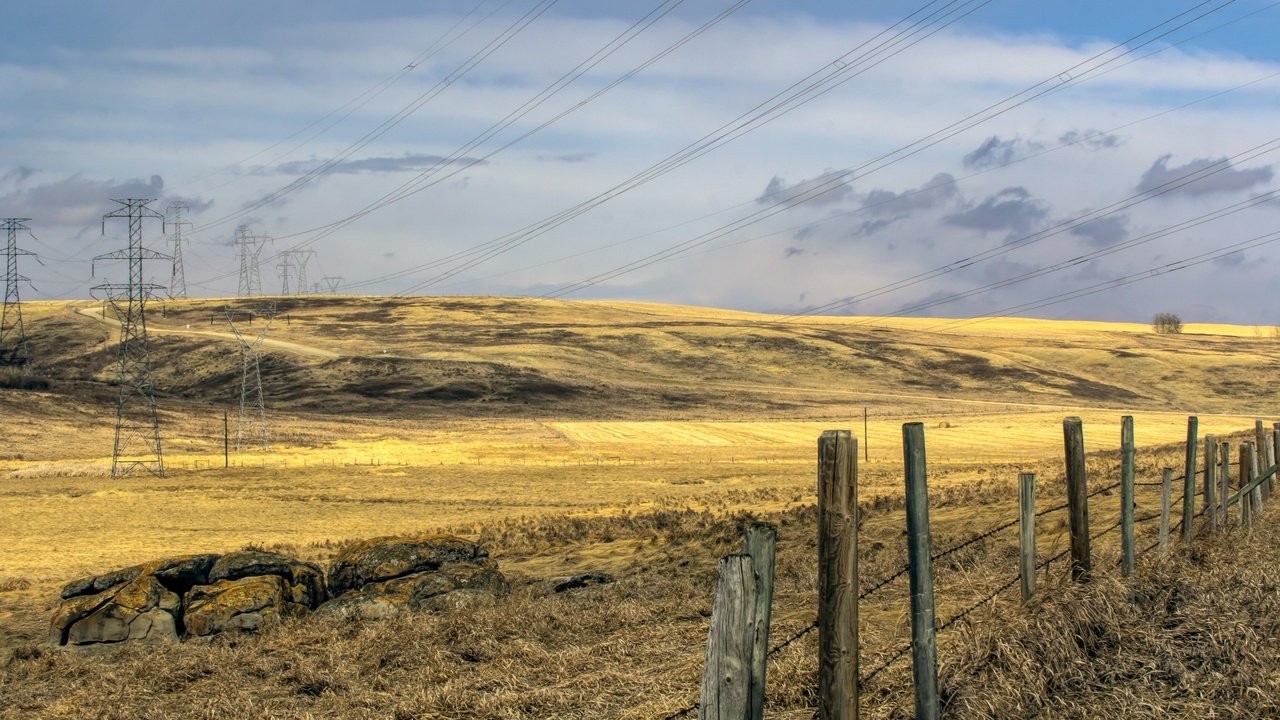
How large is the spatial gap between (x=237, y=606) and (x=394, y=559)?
7.92ft

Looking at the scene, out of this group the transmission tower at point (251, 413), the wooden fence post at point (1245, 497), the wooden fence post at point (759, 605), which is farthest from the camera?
the transmission tower at point (251, 413)

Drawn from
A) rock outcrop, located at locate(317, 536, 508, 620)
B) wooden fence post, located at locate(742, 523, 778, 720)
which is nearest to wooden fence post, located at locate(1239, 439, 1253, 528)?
wooden fence post, located at locate(742, 523, 778, 720)

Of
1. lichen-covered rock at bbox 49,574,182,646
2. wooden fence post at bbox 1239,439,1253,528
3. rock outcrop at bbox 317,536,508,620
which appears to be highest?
wooden fence post at bbox 1239,439,1253,528

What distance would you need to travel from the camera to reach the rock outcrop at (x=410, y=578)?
15742 mm

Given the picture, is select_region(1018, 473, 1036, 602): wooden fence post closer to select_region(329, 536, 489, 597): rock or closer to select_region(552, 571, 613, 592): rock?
select_region(552, 571, 613, 592): rock

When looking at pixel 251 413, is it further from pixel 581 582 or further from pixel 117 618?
pixel 581 582

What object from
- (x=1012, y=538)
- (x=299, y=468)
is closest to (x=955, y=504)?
(x=1012, y=538)

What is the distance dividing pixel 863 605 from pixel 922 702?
16.2 ft

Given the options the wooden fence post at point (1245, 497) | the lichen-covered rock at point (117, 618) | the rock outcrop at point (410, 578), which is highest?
the wooden fence post at point (1245, 497)

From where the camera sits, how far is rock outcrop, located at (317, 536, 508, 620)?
1574 cm

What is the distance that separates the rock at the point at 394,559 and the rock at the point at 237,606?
97 centimetres

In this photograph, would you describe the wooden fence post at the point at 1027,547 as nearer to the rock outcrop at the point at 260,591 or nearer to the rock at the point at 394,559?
the rock outcrop at the point at 260,591

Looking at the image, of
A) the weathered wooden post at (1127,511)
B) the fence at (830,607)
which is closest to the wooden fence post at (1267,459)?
the weathered wooden post at (1127,511)

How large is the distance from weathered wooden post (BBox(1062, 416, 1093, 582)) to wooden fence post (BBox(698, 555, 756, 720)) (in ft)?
14.1
